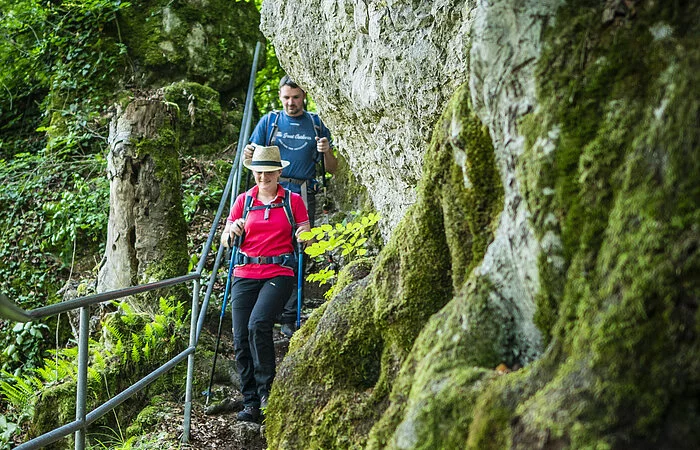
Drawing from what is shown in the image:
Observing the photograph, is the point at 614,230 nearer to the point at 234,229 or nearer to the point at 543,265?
the point at 543,265

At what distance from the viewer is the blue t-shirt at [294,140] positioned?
6.76 meters

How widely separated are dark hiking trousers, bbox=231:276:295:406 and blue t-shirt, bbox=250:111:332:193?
1863 millimetres

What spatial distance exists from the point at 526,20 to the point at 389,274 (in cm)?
135

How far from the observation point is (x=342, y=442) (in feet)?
9.46

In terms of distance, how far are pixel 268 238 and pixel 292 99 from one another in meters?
2.10

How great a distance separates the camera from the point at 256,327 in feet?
16.5

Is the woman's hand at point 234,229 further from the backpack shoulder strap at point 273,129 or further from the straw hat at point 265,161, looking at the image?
the backpack shoulder strap at point 273,129

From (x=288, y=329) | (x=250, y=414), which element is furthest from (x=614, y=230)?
(x=288, y=329)

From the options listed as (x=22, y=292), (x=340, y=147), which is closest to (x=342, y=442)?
(x=340, y=147)

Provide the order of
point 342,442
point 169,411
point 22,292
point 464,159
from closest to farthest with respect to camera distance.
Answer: point 464,159, point 342,442, point 169,411, point 22,292

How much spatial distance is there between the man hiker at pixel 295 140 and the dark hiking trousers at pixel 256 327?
1.69 metres

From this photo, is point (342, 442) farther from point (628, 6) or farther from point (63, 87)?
point (63, 87)

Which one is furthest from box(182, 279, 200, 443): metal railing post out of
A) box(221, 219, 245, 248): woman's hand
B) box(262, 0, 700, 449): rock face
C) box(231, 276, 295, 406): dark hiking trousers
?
box(262, 0, 700, 449): rock face

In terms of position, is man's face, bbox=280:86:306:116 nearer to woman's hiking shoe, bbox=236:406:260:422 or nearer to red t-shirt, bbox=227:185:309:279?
red t-shirt, bbox=227:185:309:279
